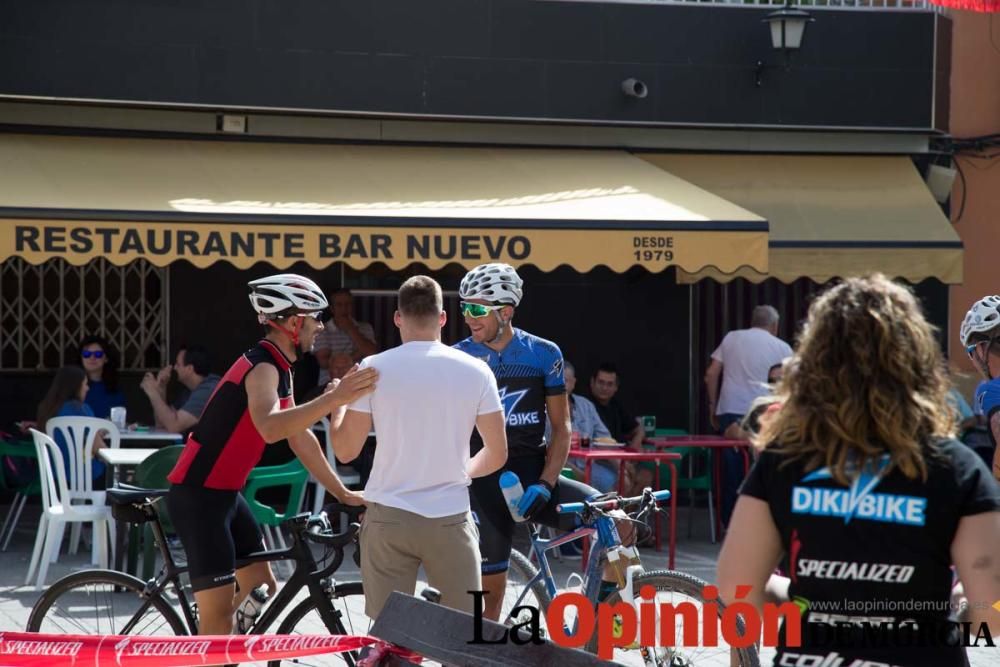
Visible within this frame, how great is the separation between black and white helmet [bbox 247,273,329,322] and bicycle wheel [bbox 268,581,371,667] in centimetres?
99

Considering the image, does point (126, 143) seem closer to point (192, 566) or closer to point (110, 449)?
point (110, 449)

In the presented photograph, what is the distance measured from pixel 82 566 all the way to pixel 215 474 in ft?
16.0

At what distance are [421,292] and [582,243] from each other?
5.60 m

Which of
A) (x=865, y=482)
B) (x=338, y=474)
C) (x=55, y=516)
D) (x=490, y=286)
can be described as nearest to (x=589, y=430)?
(x=338, y=474)

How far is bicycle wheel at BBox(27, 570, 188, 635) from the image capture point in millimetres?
5504

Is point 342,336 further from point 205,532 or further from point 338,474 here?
point 205,532

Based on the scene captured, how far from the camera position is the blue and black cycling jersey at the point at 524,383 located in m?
6.22

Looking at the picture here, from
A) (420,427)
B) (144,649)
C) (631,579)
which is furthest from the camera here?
(631,579)

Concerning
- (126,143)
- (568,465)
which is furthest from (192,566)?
(126,143)

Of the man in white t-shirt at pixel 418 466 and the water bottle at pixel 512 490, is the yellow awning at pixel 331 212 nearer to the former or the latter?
the water bottle at pixel 512 490

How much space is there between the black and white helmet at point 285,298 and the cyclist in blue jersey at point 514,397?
1.06 metres

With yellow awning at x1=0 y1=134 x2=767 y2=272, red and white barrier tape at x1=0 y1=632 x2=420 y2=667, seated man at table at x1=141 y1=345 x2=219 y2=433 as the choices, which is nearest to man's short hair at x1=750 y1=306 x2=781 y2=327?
yellow awning at x1=0 y1=134 x2=767 y2=272

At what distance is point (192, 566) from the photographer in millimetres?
5082

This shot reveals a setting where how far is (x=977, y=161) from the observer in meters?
13.9
